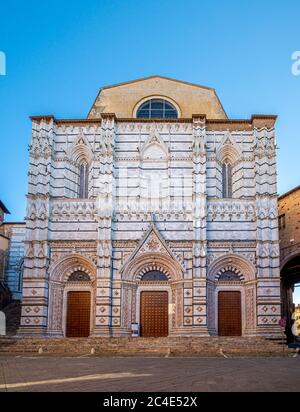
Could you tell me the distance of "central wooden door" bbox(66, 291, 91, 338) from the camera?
2950 cm

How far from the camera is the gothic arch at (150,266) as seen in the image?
96.6 feet

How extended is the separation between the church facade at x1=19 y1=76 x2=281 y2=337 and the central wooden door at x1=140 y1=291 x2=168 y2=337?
0.18 ft

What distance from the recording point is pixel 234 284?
29.7 metres

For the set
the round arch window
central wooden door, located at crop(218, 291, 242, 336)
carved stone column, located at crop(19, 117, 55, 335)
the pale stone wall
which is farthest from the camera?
the pale stone wall

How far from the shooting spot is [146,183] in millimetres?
30969

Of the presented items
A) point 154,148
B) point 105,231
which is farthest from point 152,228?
point 154,148

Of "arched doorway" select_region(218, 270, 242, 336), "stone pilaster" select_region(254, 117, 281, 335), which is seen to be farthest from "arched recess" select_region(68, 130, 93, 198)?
"stone pilaster" select_region(254, 117, 281, 335)

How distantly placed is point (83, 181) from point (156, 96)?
25.6 feet

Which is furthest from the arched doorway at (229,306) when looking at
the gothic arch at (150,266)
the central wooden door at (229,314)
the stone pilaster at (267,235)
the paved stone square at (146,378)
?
the paved stone square at (146,378)

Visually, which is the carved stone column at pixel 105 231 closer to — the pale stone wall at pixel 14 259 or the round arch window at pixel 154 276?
the round arch window at pixel 154 276

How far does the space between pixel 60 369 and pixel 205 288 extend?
14.3 metres

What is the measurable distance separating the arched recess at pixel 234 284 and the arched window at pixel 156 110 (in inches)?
409

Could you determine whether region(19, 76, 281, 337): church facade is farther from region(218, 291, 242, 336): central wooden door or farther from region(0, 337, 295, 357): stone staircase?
region(0, 337, 295, 357): stone staircase

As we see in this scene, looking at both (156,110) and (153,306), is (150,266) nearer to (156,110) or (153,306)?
(153,306)
